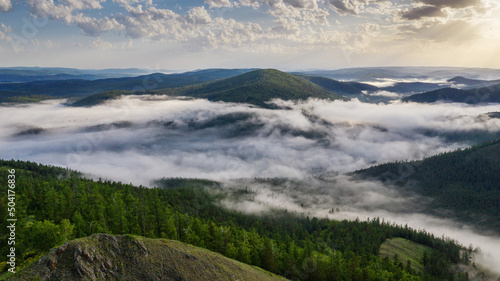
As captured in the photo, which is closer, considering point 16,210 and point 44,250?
point 44,250

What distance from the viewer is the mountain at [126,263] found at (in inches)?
2419

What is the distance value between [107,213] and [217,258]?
209 ft

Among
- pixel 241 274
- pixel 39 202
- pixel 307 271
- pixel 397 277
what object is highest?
pixel 39 202

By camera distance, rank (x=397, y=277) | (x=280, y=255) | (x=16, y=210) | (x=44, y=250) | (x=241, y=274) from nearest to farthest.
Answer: (x=44, y=250)
(x=241, y=274)
(x=16, y=210)
(x=280, y=255)
(x=397, y=277)

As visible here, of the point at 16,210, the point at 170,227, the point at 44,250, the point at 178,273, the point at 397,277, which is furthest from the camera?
the point at 397,277

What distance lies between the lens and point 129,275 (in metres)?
69.6

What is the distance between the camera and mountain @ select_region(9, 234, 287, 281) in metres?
61.4

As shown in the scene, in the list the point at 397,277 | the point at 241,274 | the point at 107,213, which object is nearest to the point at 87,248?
the point at 241,274

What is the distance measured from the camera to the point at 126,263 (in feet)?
235

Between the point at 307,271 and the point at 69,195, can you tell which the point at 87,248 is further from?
the point at 307,271

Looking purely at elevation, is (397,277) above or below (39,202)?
below

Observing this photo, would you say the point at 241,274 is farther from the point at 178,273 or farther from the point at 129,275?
the point at 129,275

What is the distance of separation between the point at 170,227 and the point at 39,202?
64.6 meters

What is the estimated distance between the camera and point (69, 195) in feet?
432
